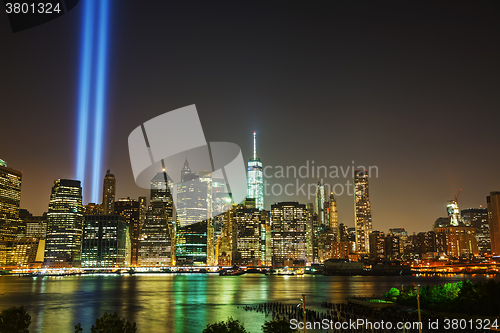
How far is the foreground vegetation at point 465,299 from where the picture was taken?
38438 mm

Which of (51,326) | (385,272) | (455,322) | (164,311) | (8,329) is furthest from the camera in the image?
(385,272)

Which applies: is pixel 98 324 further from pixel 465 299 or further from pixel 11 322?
pixel 465 299

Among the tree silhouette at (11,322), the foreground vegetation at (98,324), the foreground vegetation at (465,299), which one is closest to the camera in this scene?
the foreground vegetation at (98,324)

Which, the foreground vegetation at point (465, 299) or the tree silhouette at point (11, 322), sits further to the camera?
the foreground vegetation at point (465, 299)

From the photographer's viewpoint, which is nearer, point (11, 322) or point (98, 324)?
point (98, 324)

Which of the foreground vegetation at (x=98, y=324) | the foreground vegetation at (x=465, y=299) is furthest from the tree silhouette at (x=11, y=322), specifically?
the foreground vegetation at (x=465, y=299)

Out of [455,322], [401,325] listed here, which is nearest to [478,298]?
[455,322]

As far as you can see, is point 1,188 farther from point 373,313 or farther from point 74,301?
point 373,313

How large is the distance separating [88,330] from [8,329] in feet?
67.8

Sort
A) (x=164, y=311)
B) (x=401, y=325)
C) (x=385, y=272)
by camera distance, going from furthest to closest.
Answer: (x=385, y=272)
(x=164, y=311)
(x=401, y=325)

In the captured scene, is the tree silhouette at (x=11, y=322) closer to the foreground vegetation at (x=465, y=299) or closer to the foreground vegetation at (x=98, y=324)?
the foreground vegetation at (x=98, y=324)

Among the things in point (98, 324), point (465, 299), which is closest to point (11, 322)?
point (98, 324)

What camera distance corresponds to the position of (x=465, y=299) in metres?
40.3

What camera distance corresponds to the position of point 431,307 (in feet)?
143
